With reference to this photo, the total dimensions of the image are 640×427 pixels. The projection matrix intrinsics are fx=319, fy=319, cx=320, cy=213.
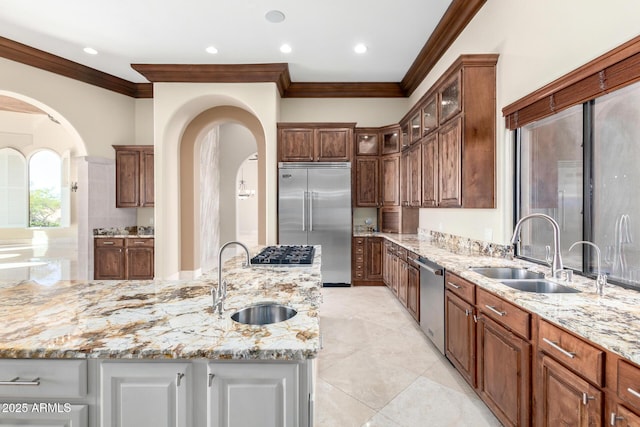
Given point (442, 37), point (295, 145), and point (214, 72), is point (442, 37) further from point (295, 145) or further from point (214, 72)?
point (214, 72)

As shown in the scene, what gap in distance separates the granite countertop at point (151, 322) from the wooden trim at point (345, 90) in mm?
4437

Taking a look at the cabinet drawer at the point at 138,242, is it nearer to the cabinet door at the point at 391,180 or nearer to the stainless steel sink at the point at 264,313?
the cabinet door at the point at 391,180

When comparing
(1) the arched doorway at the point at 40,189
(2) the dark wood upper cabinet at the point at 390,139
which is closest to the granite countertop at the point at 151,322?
(2) the dark wood upper cabinet at the point at 390,139

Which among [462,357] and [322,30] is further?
[322,30]

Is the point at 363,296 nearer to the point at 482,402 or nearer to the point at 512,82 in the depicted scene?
the point at 482,402

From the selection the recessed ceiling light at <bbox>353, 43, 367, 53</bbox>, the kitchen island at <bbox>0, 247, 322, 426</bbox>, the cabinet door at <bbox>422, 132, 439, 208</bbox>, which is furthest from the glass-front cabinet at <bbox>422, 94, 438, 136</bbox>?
the kitchen island at <bbox>0, 247, 322, 426</bbox>

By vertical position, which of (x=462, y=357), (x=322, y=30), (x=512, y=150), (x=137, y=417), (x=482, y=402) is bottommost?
(x=482, y=402)

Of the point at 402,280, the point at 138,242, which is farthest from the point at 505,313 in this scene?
the point at 138,242

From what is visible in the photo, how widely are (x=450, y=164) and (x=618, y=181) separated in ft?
4.51

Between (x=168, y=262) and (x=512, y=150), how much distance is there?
16.9 ft

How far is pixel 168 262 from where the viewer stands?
17.6ft

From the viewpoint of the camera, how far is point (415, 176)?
440cm

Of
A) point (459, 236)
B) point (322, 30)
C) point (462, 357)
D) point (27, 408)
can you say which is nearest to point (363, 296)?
point (459, 236)

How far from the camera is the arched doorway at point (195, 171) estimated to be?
591cm
